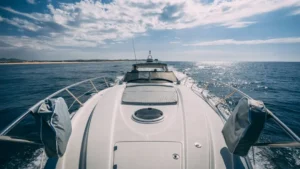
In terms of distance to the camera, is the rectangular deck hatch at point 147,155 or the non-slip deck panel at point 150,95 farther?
the non-slip deck panel at point 150,95

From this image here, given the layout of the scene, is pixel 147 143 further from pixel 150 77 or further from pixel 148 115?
pixel 150 77

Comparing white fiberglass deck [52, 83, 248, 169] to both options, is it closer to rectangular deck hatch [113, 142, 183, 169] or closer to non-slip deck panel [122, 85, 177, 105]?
rectangular deck hatch [113, 142, 183, 169]

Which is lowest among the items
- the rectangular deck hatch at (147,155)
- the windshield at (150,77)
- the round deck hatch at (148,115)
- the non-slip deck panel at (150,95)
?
the rectangular deck hatch at (147,155)

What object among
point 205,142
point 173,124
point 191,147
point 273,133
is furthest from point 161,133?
point 273,133

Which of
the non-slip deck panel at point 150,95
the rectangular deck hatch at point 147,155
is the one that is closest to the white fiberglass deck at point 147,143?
the rectangular deck hatch at point 147,155

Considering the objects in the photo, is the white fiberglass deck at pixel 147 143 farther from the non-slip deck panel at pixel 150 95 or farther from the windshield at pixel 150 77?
the windshield at pixel 150 77

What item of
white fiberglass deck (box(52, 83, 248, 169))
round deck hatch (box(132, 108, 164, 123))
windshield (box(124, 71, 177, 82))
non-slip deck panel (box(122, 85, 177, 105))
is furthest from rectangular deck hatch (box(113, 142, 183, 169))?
windshield (box(124, 71, 177, 82))

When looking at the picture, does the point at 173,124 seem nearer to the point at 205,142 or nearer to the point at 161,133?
the point at 161,133
